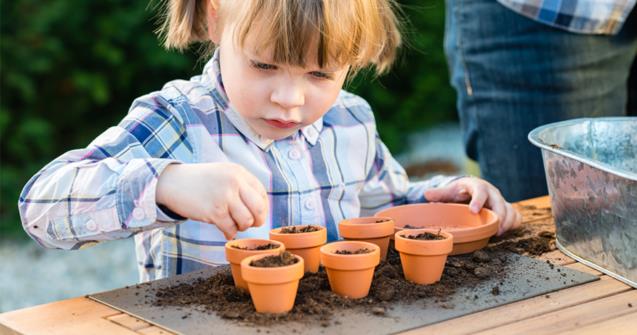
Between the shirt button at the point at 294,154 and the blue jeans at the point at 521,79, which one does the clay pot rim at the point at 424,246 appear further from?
the blue jeans at the point at 521,79

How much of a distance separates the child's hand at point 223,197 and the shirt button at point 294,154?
50 cm

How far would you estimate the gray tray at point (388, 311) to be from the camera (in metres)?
1.37

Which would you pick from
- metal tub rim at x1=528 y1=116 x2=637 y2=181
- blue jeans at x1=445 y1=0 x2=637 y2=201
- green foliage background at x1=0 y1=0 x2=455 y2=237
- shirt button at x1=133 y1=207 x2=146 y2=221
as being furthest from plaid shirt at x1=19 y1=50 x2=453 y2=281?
green foliage background at x1=0 y1=0 x2=455 y2=237

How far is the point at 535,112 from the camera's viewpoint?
272 cm

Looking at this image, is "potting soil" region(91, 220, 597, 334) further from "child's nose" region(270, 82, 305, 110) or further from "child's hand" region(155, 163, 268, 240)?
"child's nose" region(270, 82, 305, 110)

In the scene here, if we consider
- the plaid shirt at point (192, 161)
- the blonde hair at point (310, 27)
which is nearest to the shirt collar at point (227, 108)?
the plaid shirt at point (192, 161)

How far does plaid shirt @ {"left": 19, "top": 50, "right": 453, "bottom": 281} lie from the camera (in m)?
1.64

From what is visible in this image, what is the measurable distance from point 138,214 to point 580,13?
4.76 feet

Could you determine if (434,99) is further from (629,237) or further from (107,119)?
(629,237)

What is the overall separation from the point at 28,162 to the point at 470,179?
3223 mm

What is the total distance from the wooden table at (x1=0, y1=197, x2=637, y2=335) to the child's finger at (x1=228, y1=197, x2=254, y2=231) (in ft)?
0.72

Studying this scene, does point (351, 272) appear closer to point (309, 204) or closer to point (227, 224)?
point (227, 224)

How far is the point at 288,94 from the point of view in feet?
5.72

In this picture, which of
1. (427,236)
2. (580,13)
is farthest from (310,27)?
(580,13)
